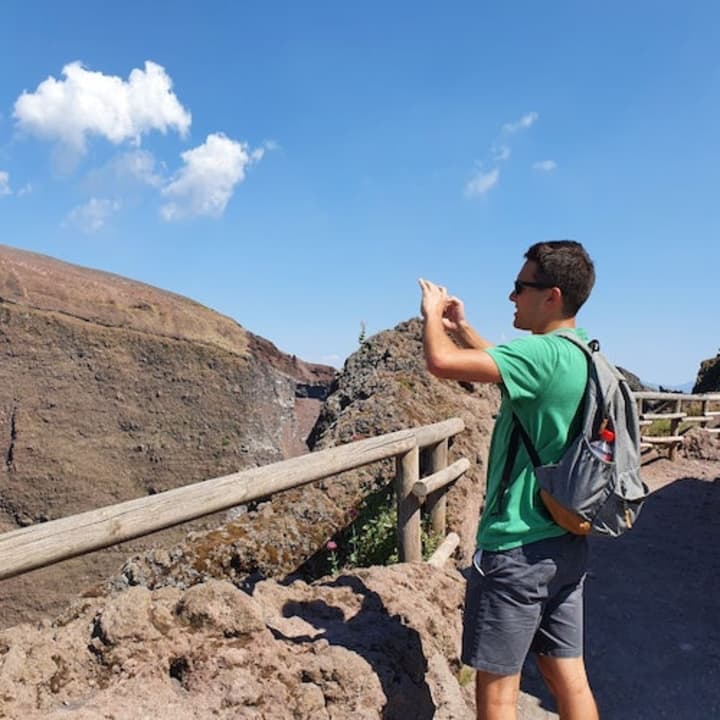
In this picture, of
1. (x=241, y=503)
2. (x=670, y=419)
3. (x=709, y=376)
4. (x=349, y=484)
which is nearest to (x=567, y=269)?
(x=241, y=503)

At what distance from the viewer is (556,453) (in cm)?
204

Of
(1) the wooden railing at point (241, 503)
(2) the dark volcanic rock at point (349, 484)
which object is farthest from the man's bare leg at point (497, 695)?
(2) the dark volcanic rock at point (349, 484)

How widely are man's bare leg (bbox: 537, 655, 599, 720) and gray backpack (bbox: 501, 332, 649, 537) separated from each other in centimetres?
49

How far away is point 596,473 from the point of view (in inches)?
76.7

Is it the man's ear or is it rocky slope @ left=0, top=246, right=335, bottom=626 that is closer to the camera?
the man's ear

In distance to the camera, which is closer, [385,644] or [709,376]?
[385,644]

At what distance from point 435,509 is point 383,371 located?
2085 millimetres

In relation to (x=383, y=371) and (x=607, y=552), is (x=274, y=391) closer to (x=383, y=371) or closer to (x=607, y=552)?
(x=383, y=371)

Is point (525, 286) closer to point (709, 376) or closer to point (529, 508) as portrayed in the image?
point (529, 508)

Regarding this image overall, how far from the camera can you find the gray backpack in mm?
1952

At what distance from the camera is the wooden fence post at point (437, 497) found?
4.46 m

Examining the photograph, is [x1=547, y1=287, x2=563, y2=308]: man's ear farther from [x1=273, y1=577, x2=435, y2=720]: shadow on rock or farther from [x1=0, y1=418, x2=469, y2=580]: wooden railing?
[x1=273, y1=577, x2=435, y2=720]: shadow on rock

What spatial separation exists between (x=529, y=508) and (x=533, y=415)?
1.02ft

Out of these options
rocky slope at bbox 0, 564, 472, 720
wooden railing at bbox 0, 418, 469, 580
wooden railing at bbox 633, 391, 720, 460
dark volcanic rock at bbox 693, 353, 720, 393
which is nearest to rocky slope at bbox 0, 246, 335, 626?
wooden railing at bbox 0, 418, 469, 580
